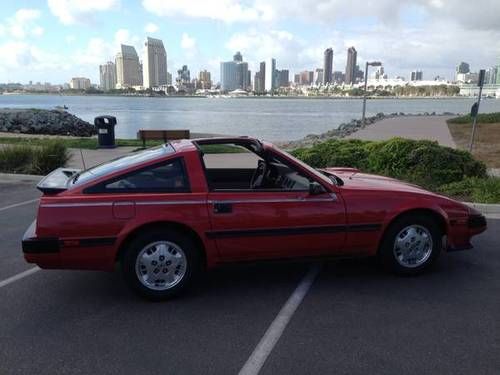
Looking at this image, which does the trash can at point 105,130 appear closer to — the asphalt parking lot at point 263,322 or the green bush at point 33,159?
the green bush at point 33,159

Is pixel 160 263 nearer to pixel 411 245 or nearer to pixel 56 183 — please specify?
pixel 56 183

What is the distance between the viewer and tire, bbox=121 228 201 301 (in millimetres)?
4219

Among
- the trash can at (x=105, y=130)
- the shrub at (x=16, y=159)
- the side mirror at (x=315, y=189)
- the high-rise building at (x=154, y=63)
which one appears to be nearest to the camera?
the side mirror at (x=315, y=189)

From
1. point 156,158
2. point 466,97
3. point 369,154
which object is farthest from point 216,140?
point 466,97

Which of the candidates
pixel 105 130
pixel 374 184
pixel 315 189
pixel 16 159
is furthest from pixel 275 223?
pixel 105 130

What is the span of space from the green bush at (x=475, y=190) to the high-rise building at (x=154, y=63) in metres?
150

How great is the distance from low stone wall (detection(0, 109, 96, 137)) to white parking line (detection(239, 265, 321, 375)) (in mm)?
26084

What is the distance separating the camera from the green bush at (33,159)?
37.0 feet

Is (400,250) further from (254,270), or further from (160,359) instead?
(160,359)

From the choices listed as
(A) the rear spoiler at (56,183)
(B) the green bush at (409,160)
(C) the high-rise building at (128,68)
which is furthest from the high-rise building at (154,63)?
(A) the rear spoiler at (56,183)

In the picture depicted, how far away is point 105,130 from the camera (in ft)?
54.2

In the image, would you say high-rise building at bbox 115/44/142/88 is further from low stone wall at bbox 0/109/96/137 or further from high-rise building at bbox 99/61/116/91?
low stone wall at bbox 0/109/96/137

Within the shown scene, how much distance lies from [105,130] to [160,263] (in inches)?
518

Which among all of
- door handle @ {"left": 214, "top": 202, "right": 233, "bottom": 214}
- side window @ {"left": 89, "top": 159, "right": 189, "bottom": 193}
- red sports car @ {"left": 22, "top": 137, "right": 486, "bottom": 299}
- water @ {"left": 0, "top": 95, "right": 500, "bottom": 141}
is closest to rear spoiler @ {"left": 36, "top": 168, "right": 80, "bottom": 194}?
red sports car @ {"left": 22, "top": 137, "right": 486, "bottom": 299}
